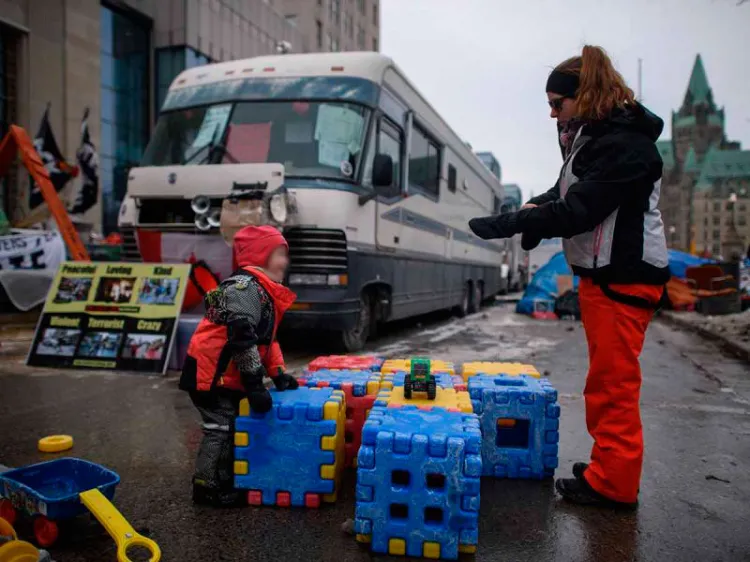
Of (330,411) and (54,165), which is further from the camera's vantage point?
(54,165)

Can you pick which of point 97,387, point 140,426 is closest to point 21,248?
point 97,387

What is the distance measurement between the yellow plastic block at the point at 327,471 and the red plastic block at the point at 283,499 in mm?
208

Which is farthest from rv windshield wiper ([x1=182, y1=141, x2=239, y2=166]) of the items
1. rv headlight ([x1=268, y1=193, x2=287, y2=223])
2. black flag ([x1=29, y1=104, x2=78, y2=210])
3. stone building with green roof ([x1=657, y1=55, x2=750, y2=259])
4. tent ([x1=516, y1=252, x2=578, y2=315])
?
stone building with green roof ([x1=657, y1=55, x2=750, y2=259])

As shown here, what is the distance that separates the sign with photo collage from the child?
3.46 metres

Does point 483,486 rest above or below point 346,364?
below

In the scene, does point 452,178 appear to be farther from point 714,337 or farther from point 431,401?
point 431,401

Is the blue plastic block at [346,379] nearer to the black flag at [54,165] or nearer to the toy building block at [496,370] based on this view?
the toy building block at [496,370]

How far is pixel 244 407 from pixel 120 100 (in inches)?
1066

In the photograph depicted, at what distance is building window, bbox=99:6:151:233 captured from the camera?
25.6m

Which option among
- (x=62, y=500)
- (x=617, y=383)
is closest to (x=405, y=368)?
(x=617, y=383)

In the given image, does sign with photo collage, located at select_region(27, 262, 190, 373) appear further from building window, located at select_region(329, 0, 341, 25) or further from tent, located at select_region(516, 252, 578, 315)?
building window, located at select_region(329, 0, 341, 25)

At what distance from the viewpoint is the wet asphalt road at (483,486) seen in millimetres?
2691

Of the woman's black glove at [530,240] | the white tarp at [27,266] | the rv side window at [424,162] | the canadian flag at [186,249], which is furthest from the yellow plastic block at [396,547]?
the white tarp at [27,266]

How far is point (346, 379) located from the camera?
3781mm
